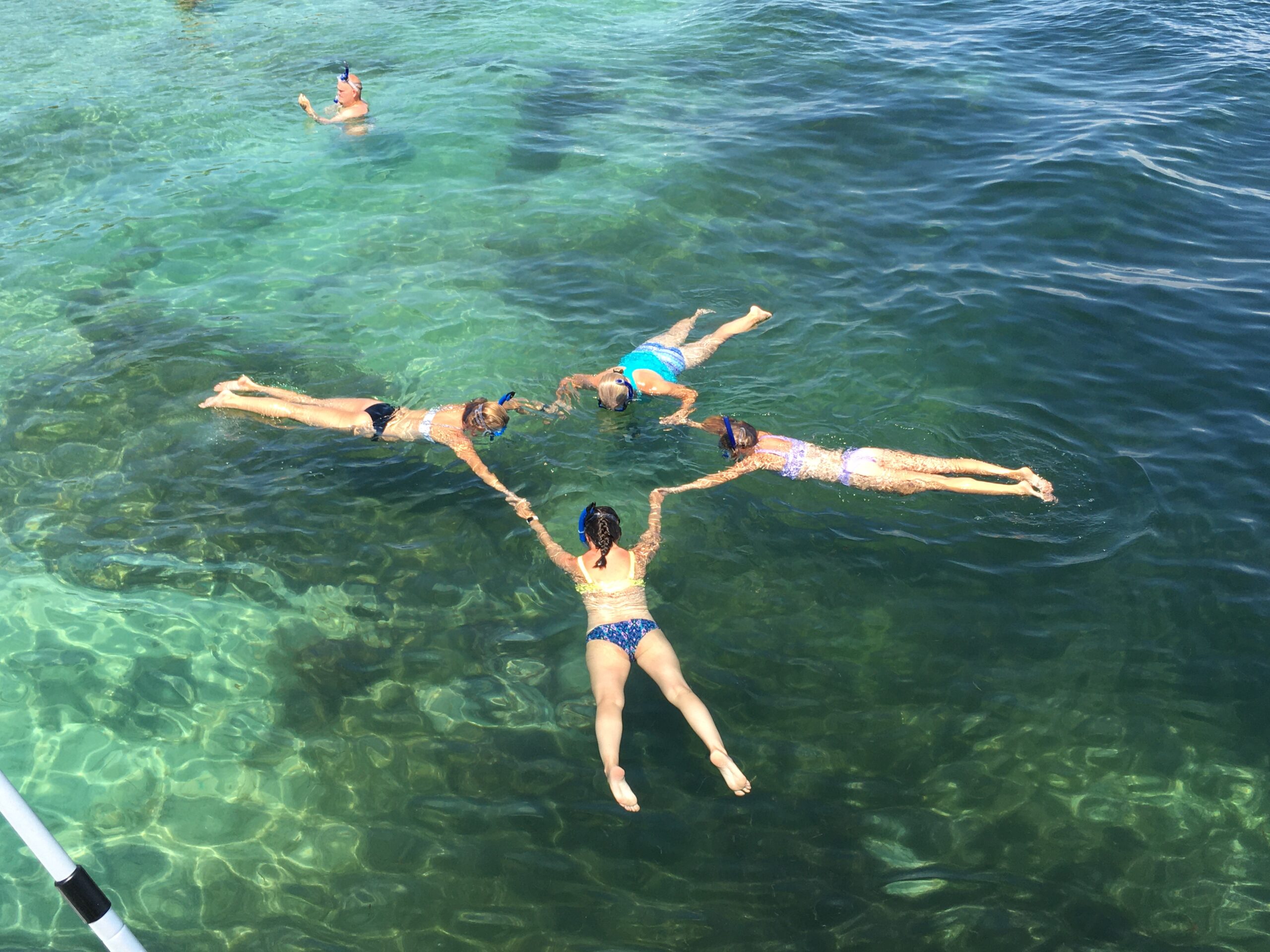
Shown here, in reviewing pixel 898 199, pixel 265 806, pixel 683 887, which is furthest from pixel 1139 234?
pixel 265 806

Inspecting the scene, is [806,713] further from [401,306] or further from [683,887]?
[401,306]

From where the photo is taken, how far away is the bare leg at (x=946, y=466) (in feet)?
32.2

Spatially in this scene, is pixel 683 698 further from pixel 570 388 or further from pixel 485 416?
pixel 570 388

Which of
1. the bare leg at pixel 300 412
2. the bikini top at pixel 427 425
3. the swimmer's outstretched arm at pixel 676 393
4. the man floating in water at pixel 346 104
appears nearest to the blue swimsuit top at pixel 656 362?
the swimmer's outstretched arm at pixel 676 393

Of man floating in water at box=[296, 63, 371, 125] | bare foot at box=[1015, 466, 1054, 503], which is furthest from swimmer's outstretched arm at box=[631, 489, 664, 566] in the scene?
man floating in water at box=[296, 63, 371, 125]

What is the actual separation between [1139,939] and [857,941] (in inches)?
81.7

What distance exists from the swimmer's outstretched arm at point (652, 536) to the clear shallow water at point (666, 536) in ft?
1.23

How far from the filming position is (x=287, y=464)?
1086cm

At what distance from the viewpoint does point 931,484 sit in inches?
391

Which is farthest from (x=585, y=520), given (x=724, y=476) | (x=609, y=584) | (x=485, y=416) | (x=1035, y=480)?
(x=1035, y=480)

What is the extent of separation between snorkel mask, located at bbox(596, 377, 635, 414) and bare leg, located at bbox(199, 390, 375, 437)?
295 cm

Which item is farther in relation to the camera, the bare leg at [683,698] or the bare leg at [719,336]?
the bare leg at [719,336]

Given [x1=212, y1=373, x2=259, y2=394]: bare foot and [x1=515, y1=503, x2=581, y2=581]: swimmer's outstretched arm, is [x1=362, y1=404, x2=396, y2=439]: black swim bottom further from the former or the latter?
[x1=515, y1=503, x2=581, y2=581]: swimmer's outstretched arm

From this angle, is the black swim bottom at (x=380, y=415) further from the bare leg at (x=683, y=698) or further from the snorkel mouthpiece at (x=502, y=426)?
the bare leg at (x=683, y=698)
